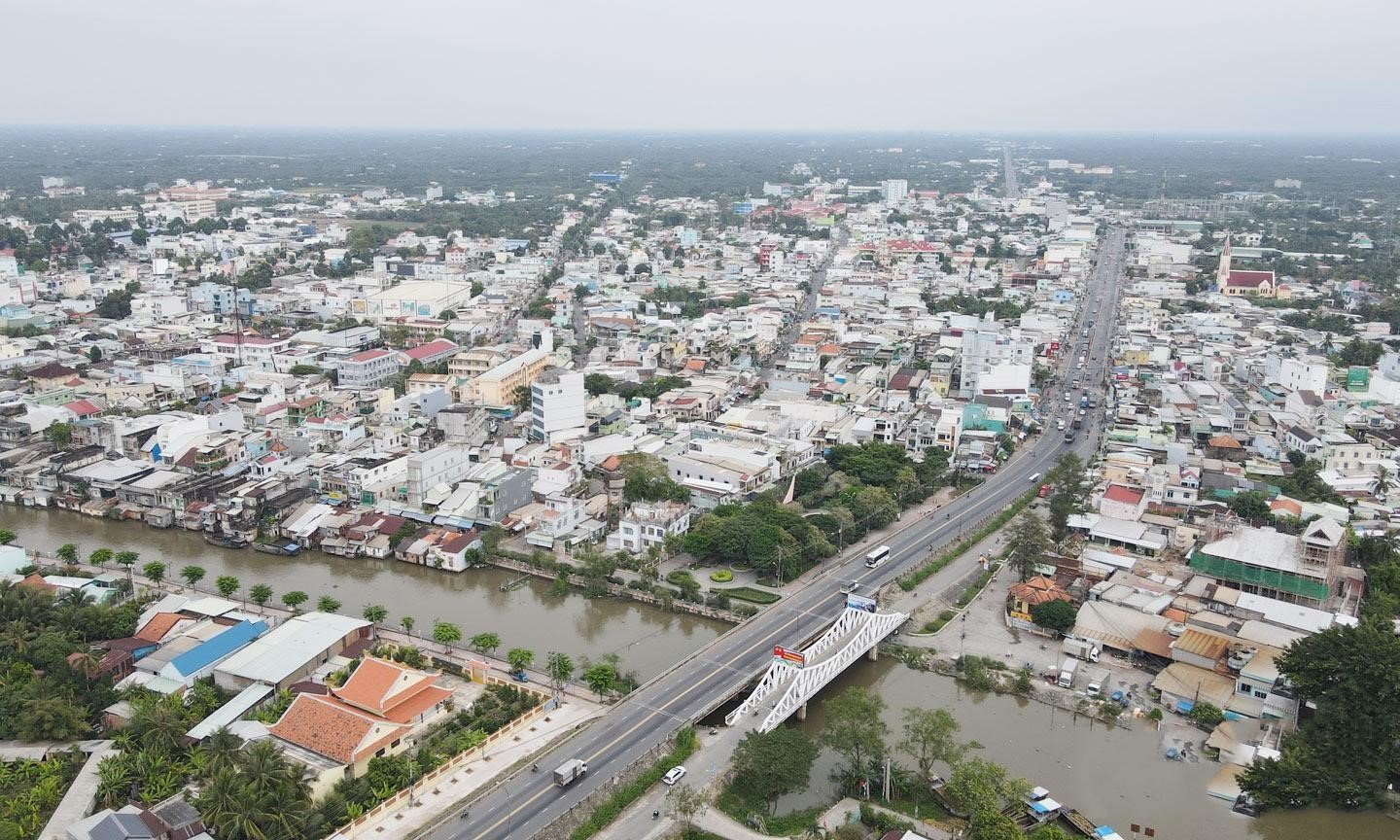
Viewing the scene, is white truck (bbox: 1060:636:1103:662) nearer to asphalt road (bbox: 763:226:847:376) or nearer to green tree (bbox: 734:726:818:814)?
green tree (bbox: 734:726:818:814)

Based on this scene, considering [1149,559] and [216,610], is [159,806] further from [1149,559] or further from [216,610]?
[1149,559]

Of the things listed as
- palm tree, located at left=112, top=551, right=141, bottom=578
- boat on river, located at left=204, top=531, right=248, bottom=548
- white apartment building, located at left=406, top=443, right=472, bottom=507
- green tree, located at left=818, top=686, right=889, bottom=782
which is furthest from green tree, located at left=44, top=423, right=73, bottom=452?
green tree, located at left=818, top=686, right=889, bottom=782

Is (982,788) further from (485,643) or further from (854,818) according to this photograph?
→ (485,643)

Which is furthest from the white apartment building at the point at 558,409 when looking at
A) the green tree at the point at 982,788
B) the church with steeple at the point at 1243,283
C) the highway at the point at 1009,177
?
the highway at the point at 1009,177

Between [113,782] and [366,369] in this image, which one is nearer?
[113,782]

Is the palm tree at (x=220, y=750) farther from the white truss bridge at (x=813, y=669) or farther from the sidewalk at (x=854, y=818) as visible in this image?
the sidewalk at (x=854, y=818)

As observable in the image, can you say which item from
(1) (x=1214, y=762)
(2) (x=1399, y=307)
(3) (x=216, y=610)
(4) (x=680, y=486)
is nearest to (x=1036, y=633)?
(1) (x=1214, y=762)

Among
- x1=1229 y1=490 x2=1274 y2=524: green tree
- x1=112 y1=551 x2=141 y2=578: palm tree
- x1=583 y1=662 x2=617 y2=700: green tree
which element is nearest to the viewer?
x1=583 y1=662 x2=617 y2=700: green tree

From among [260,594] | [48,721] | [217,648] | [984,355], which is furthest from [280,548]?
[984,355]
